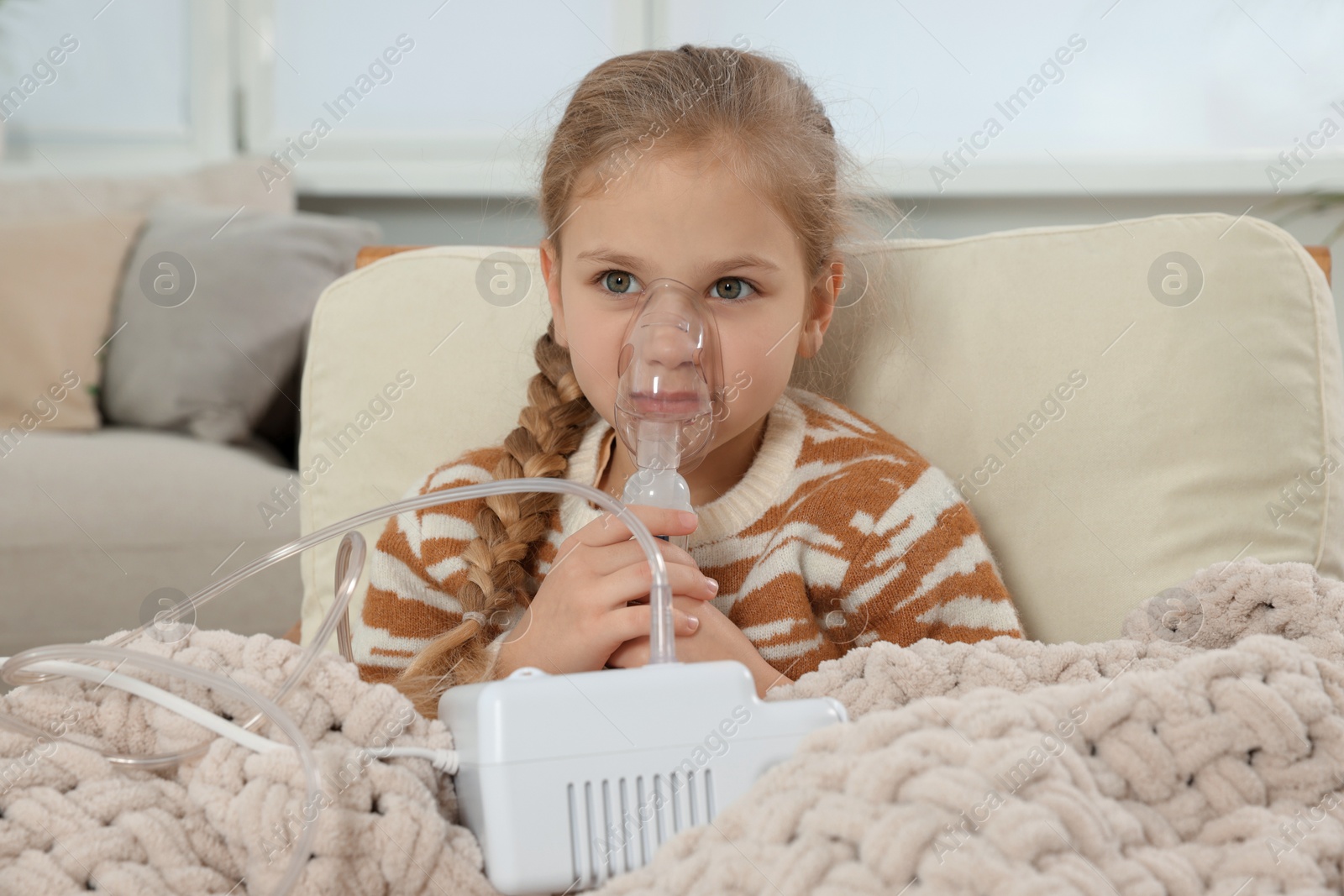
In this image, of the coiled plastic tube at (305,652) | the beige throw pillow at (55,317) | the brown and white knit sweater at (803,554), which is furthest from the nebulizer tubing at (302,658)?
the beige throw pillow at (55,317)

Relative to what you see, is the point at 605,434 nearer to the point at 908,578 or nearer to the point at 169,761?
the point at 908,578

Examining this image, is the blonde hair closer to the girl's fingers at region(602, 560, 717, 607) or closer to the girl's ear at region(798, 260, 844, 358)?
the girl's ear at region(798, 260, 844, 358)

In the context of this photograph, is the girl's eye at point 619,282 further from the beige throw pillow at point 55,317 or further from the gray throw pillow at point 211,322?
the beige throw pillow at point 55,317

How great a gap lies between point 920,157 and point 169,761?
185cm

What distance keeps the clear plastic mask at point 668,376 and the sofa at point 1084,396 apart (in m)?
0.27

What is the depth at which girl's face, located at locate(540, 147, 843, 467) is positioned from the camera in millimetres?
873

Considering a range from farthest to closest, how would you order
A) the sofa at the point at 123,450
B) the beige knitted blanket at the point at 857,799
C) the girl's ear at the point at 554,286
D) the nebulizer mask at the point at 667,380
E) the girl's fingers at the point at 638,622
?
the sofa at the point at 123,450 → the girl's ear at the point at 554,286 → the nebulizer mask at the point at 667,380 → the girl's fingers at the point at 638,622 → the beige knitted blanket at the point at 857,799

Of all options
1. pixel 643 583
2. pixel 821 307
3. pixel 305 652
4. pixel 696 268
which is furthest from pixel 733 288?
pixel 305 652

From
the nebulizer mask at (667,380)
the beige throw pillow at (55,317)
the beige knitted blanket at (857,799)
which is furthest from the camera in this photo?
the beige throw pillow at (55,317)

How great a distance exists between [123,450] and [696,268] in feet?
4.81

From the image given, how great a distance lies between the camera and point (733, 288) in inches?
35.6

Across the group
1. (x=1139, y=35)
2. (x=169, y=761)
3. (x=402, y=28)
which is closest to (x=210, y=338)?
(x=402, y=28)

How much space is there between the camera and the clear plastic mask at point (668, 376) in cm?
86

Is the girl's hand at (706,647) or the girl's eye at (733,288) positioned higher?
the girl's eye at (733,288)
